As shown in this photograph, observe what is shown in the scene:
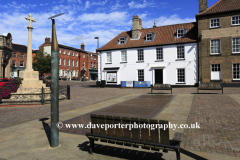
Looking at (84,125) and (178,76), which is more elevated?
(178,76)

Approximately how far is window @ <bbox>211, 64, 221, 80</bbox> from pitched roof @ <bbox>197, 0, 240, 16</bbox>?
275 inches

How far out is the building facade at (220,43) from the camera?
2214 centimetres

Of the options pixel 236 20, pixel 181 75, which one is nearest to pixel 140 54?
pixel 181 75

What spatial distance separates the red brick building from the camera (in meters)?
58.2

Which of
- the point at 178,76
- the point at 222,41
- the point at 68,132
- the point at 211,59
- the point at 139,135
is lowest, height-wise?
the point at 68,132

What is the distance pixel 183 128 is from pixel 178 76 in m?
20.7

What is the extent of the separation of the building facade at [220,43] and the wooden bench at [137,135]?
2257 centimetres

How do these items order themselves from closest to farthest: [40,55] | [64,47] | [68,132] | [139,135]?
[139,135] → [68,132] → [40,55] → [64,47]

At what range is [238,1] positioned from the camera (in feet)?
75.6

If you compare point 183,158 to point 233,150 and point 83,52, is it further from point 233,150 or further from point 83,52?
point 83,52

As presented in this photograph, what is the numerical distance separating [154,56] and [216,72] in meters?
8.60

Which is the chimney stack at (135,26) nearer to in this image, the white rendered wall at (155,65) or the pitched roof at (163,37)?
the pitched roof at (163,37)

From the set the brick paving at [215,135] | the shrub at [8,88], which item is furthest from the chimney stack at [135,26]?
the brick paving at [215,135]

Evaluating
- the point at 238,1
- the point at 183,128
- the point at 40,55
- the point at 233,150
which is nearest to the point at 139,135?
the point at 233,150
